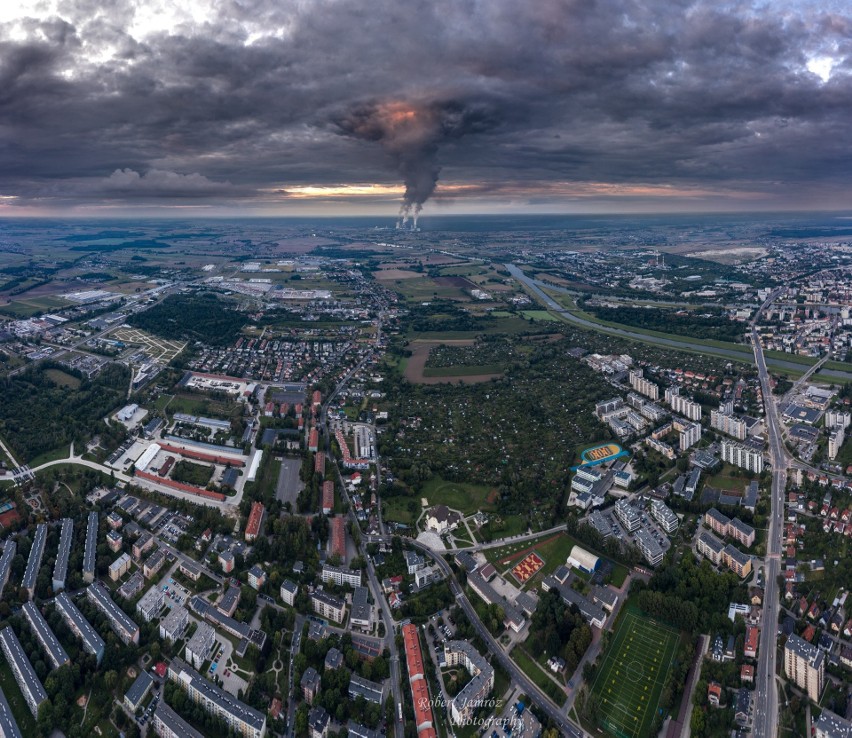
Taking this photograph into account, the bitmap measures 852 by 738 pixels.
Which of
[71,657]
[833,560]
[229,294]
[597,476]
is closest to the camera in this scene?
[71,657]

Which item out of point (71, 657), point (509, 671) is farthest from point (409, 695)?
point (71, 657)

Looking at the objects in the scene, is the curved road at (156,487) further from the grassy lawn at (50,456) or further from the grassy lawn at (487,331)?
the grassy lawn at (487,331)

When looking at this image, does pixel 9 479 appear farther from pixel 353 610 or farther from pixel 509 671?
pixel 509 671

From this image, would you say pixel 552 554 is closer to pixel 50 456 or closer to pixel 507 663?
pixel 507 663

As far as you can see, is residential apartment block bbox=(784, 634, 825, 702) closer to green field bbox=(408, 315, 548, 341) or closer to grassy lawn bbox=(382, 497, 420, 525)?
grassy lawn bbox=(382, 497, 420, 525)

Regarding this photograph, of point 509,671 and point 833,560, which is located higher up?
point 833,560

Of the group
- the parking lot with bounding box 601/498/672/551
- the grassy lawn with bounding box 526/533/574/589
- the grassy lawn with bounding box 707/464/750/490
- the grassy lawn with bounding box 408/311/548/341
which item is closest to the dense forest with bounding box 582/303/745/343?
the grassy lawn with bounding box 408/311/548/341
